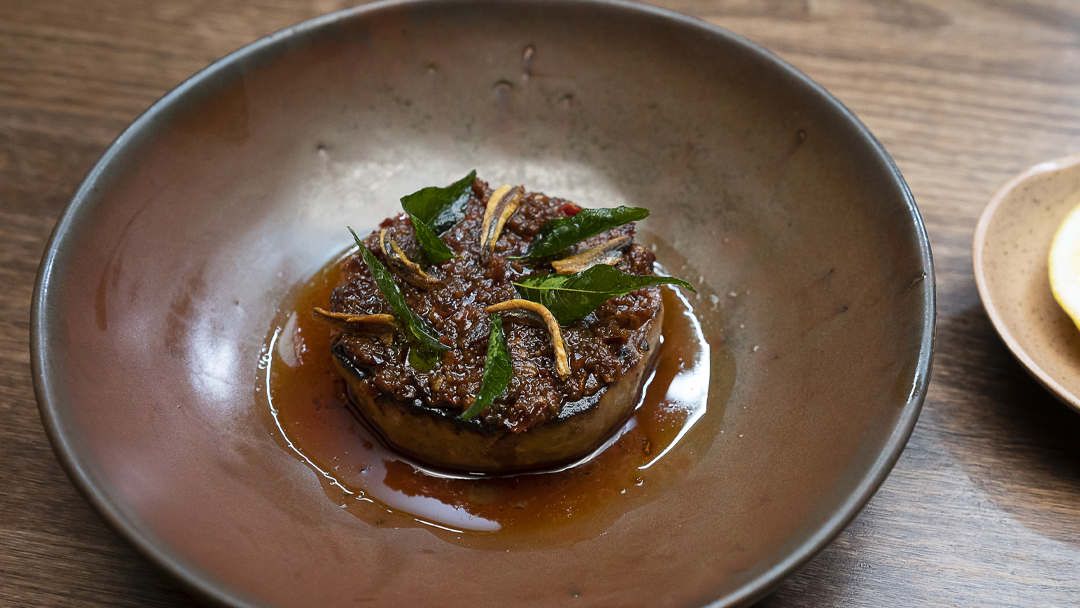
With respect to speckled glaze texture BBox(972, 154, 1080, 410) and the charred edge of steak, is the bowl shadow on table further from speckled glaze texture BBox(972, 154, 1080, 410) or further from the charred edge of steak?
the charred edge of steak

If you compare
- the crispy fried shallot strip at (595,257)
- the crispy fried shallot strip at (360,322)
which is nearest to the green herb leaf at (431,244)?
the crispy fried shallot strip at (360,322)

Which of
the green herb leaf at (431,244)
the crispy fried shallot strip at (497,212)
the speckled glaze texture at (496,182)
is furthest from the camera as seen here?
the crispy fried shallot strip at (497,212)

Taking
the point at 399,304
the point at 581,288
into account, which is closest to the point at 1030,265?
the point at 581,288

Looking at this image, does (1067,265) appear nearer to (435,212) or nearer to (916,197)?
(916,197)

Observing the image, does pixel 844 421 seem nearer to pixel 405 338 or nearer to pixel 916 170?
pixel 405 338

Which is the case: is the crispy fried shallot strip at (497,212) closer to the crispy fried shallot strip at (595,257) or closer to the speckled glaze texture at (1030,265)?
the crispy fried shallot strip at (595,257)

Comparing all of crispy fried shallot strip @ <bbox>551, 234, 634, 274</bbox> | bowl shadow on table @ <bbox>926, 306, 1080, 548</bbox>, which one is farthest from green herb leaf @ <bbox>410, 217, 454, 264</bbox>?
bowl shadow on table @ <bbox>926, 306, 1080, 548</bbox>
